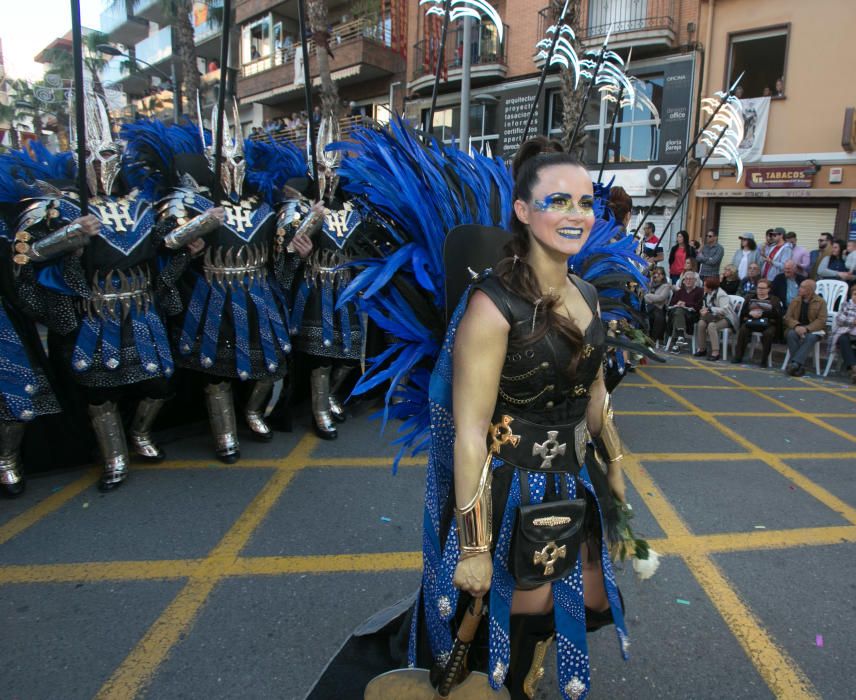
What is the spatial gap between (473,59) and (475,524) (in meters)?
18.1

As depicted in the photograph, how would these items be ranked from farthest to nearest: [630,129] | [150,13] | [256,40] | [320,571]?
1. [150,13]
2. [256,40]
3. [630,129]
4. [320,571]

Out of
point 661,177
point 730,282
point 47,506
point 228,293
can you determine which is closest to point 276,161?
point 228,293

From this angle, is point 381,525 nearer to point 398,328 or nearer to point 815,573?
point 398,328

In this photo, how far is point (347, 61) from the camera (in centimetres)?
1859

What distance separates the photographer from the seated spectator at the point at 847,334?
701 cm

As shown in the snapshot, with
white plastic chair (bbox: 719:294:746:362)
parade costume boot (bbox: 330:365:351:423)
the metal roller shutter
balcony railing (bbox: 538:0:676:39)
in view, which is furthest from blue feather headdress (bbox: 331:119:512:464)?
balcony railing (bbox: 538:0:676:39)

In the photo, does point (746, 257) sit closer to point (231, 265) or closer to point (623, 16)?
point (623, 16)

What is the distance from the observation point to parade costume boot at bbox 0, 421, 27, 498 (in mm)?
3365

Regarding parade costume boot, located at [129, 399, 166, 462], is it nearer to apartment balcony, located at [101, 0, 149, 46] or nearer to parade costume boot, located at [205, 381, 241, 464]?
parade costume boot, located at [205, 381, 241, 464]

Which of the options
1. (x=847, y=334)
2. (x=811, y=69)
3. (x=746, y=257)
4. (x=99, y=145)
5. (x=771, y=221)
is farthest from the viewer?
(x=771, y=221)

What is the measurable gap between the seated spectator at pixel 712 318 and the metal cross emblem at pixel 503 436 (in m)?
7.73

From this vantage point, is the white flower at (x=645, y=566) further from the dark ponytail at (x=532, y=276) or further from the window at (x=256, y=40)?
the window at (x=256, y=40)

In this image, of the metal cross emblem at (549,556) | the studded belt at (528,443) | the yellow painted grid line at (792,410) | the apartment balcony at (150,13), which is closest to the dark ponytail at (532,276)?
the studded belt at (528,443)

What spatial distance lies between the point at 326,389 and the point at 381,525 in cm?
166
